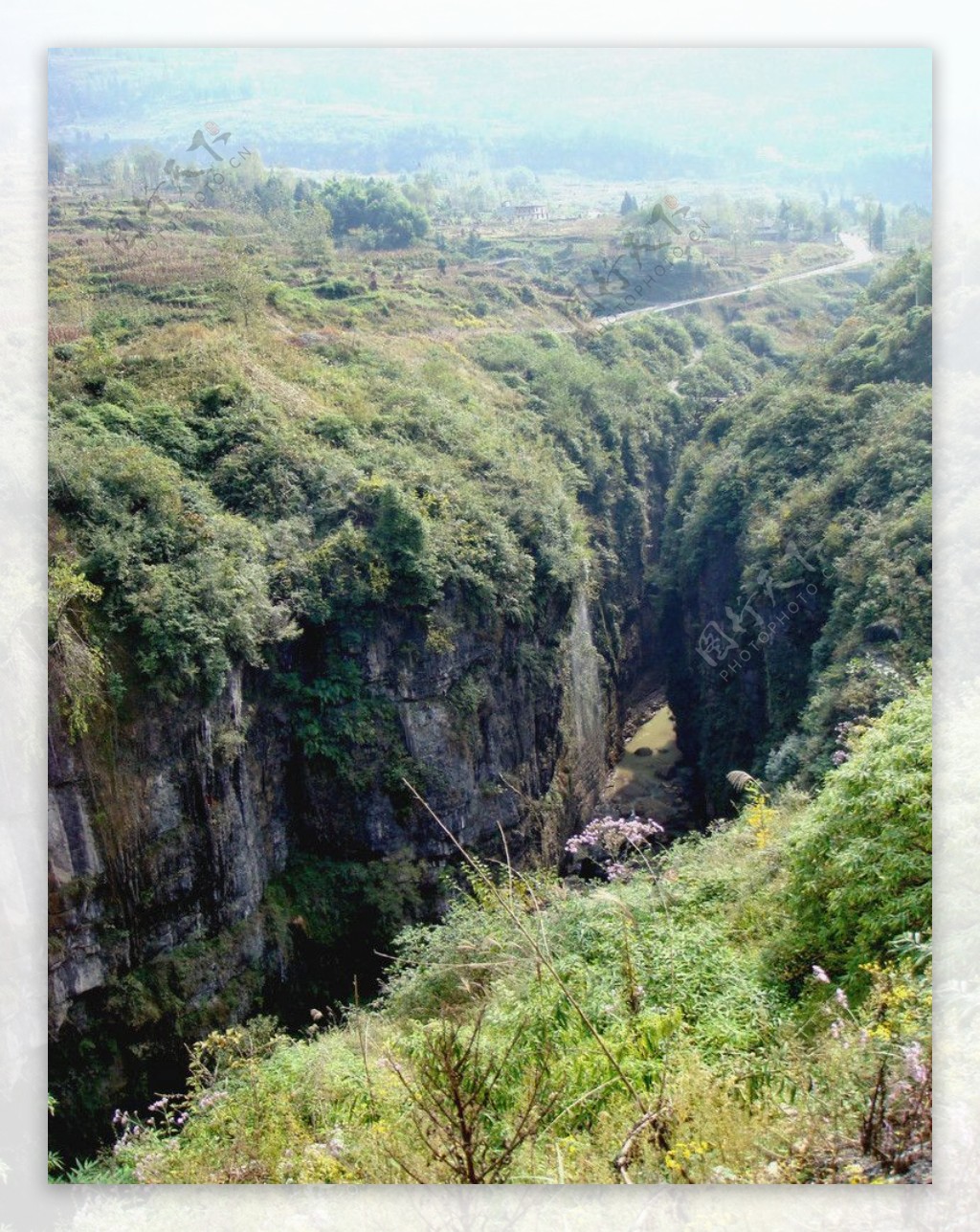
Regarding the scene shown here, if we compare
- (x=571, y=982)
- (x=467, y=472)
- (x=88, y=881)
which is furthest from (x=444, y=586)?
(x=571, y=982)

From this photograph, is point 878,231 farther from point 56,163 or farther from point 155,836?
point 155,836

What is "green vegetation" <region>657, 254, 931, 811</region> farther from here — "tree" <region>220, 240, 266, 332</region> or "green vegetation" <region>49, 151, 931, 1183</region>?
"tree" <region>220, 240, 266, 332</region>

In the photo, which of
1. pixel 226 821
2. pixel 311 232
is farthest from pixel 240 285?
pixel 226 821

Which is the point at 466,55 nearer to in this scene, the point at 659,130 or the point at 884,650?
the point at 659,130

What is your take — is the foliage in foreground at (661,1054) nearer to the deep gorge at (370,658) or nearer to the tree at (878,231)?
the deep gorge at (370,658)

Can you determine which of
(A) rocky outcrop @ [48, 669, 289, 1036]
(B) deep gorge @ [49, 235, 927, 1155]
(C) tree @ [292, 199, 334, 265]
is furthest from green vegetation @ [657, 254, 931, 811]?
(C) tree @ [292, 199, 334, 265]

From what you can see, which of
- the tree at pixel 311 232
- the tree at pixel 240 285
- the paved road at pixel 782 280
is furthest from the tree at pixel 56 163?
the paved road at pixel 782 280
